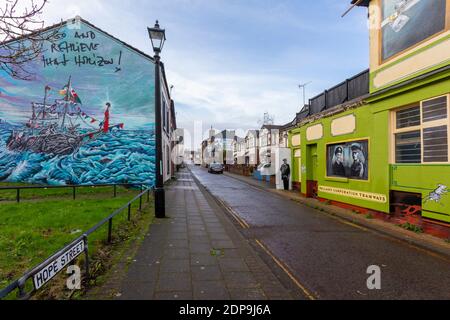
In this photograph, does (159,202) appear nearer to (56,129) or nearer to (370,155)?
(370,155)

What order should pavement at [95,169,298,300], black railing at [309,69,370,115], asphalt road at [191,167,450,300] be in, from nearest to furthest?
pavement at [95,169,298,300], asphalt road at [191,167,450,300], black railing at [309,69,370,115]

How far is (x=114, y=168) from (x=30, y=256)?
34.2 ft

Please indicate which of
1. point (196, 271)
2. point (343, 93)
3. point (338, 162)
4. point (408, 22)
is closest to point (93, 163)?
point (338, 162)

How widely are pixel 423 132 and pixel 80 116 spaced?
15.0 metres

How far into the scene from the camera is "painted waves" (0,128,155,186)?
567 inches

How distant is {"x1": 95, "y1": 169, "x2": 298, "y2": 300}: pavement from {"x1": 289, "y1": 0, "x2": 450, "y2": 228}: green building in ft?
14.9

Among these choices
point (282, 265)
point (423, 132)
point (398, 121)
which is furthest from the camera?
point (398, 121)

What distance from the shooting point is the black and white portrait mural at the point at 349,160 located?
9.00m

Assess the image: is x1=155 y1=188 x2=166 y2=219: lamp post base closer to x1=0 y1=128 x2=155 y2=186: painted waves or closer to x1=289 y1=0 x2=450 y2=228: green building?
x1=289 y1=0 x2=450 y2=228: green building

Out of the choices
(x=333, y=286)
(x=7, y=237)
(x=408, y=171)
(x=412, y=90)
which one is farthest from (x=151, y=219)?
(x=412, y=90)

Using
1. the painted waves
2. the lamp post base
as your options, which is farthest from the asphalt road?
the painted waves

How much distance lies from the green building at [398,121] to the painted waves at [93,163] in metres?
9.70

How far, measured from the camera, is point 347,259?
4.84 metres

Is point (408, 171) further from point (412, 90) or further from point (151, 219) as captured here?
point (151, 219)
